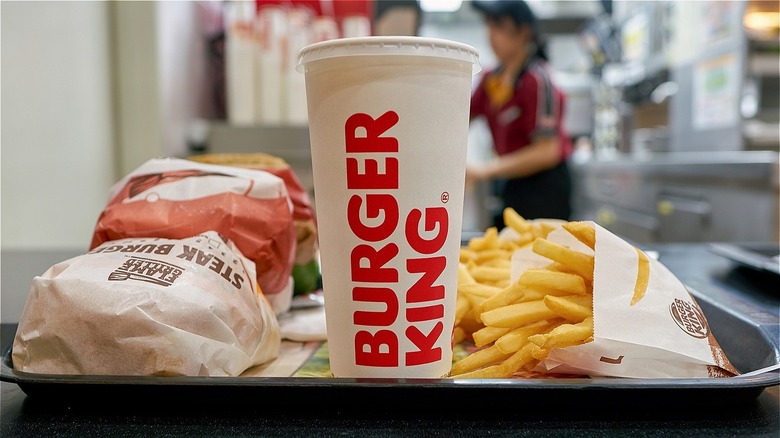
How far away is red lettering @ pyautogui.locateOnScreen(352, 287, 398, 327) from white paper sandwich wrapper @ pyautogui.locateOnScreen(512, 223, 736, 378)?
0.54 ft

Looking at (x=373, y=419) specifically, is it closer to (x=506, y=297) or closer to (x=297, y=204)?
(x=506, y=297)

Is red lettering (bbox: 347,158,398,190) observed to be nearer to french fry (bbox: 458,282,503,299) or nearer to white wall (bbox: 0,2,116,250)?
french fry (bbox: 458,282,503,299)

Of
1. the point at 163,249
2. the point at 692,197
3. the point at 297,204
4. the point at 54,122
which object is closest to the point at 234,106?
the point at 54,122

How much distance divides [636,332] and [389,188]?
0.29 m

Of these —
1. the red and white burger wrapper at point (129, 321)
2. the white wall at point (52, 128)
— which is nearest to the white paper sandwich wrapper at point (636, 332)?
the red and white burger wrapper at point (129, 321)

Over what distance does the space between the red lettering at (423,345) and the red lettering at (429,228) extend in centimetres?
8

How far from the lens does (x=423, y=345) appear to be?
625 mm

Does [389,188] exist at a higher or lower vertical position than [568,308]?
higher

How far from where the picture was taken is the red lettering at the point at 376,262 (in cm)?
60

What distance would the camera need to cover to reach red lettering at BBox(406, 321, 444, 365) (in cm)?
62

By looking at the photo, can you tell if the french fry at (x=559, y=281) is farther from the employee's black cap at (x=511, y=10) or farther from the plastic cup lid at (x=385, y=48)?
the employee's black cap at (x=511, y=10)

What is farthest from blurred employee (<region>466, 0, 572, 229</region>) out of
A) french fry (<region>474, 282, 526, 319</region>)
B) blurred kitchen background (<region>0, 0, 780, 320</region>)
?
french fry (<region>474, 282, 526, 319</region>)

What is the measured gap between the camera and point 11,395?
23.6 inches

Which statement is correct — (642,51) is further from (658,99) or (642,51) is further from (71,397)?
(71,397)
